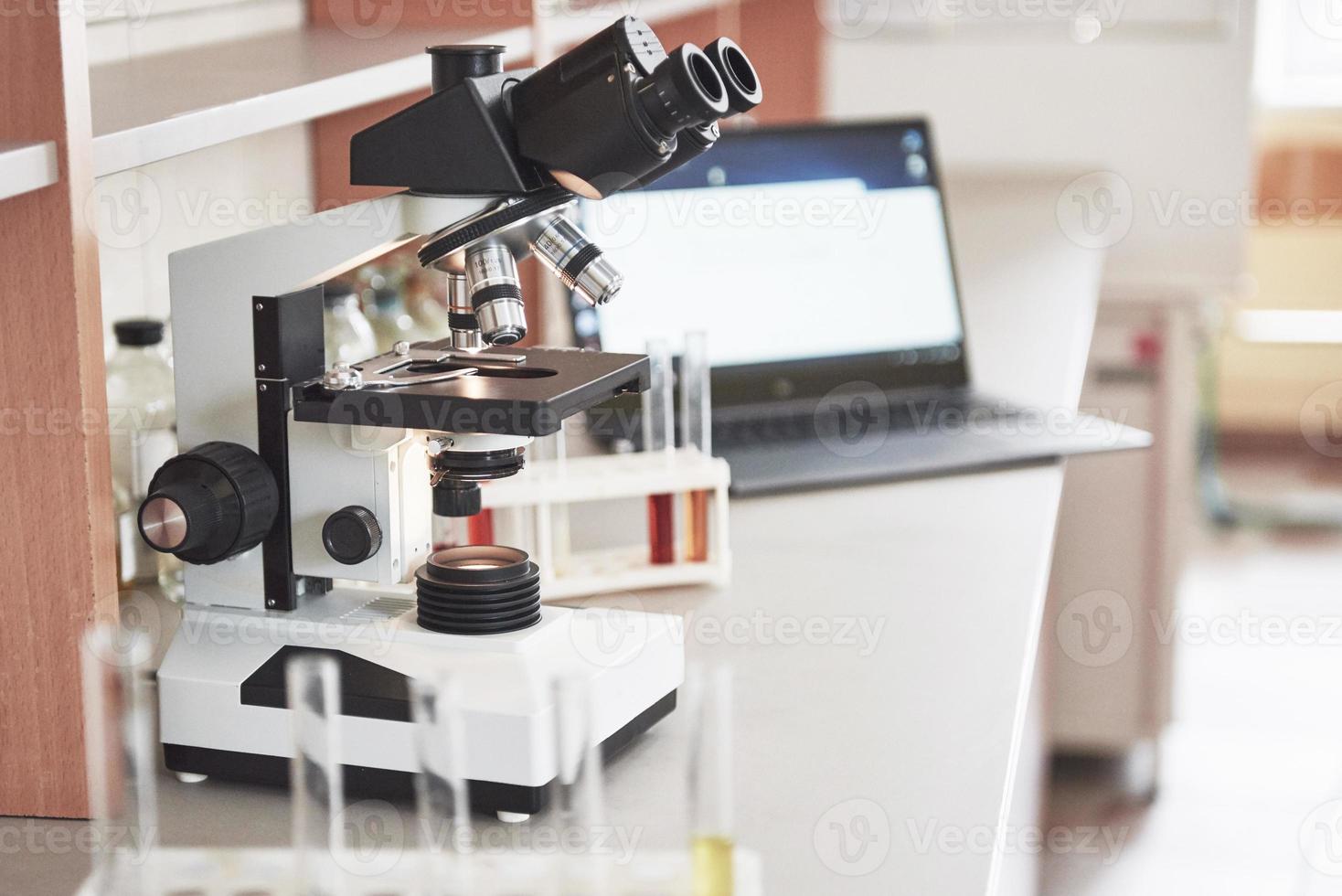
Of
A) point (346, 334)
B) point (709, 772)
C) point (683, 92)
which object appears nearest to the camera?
point (709, 772)

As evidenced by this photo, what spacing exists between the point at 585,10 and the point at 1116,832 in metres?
1.63

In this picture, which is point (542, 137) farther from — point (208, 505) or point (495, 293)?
point (208, 505)

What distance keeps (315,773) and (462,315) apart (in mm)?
368

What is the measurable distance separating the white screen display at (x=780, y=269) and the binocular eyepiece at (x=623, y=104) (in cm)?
77

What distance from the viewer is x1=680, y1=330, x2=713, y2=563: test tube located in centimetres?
142

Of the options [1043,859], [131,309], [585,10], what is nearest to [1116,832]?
[1043,859]

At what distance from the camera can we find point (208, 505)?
3.30 ft

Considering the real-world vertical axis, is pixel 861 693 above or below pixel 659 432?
below

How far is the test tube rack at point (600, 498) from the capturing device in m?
1.34

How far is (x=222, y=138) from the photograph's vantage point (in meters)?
1.13

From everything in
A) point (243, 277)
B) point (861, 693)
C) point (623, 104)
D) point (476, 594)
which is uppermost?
point (623, 104)

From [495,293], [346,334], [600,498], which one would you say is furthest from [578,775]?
[346,334]

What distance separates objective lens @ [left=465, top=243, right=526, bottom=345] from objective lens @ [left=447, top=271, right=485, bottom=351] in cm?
3

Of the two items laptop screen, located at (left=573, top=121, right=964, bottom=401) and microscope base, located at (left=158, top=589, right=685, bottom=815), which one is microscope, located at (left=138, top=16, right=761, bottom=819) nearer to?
microscope base, located at (left=158, top=589, right=685, bottom=815)
